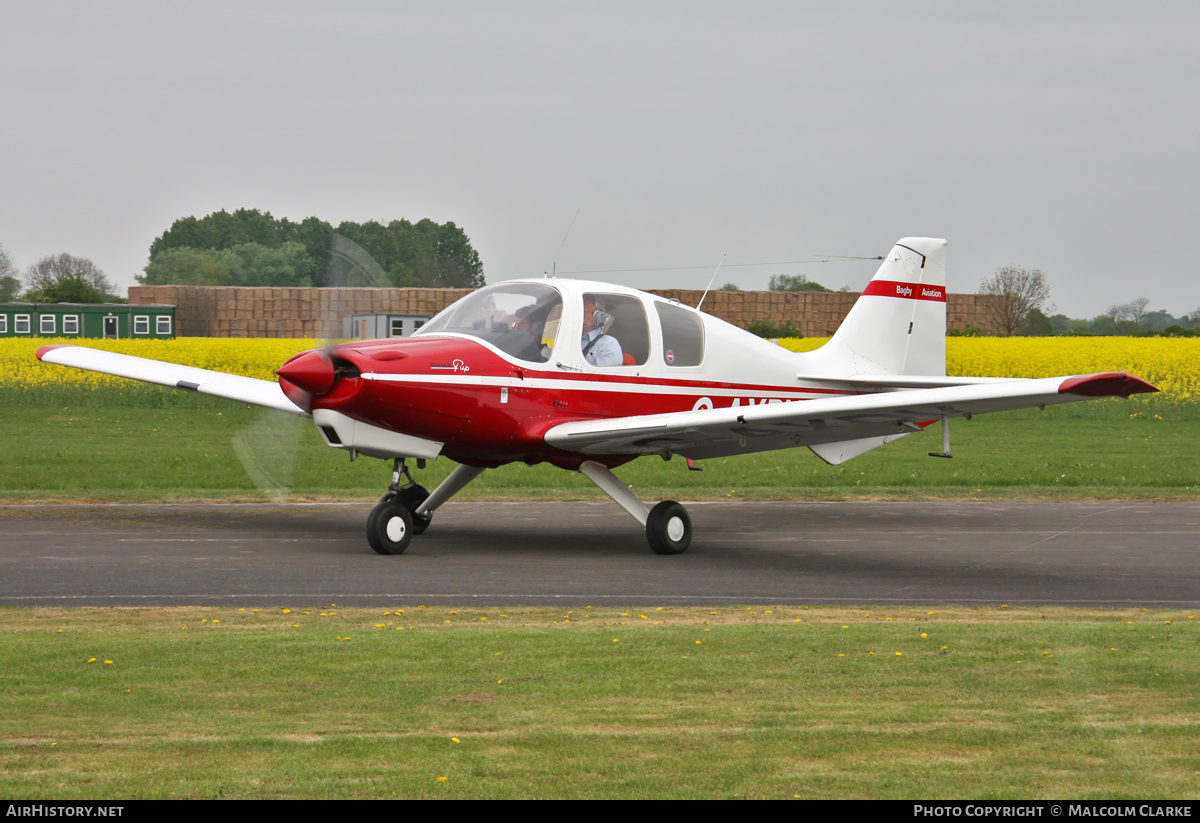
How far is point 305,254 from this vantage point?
1994cm

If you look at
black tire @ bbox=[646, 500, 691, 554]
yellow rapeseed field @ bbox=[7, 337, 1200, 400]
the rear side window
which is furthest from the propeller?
yellow rapeseed field @ bbox=[7, 337, 1200, 400]

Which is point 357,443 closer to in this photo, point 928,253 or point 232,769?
point 232,769

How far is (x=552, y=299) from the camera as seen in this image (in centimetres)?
1311

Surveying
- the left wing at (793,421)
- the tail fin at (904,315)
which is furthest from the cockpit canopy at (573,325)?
the tail fin at (904,315)

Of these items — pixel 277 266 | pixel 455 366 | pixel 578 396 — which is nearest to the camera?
pixel 455 366

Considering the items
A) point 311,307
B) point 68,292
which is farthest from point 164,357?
point 68,292

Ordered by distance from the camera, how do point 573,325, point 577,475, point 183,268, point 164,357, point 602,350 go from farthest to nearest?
point 183,268 < point 164,357 < point 577,475 < point 602,350 < point 573,325

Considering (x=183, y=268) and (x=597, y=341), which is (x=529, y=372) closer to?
(x=597, y=341)

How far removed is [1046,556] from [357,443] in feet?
23.5

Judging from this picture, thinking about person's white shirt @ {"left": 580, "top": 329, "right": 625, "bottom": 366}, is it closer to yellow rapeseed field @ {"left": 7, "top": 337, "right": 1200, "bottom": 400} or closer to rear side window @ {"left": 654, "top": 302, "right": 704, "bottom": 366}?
rear side window @ {"left": 654, "top": 302, "right": 704, "bottom": 366}

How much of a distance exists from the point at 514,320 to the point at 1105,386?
585cm

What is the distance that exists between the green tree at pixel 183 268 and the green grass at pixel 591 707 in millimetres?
40011

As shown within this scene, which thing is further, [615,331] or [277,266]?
[277,266]

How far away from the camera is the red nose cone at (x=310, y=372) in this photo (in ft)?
38.5
